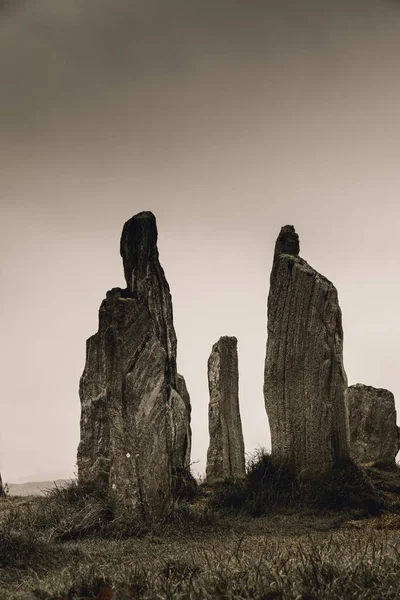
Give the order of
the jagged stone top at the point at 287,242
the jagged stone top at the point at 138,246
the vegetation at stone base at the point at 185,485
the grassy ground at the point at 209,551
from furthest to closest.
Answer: the jagged stone top at the point at 287,242 < the jagged stone top at the point at 138,246 < the vegetation at stone base at the point at 185,485 < the grassy ground at the point at 209,551

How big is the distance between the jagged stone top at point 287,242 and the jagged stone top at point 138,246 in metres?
3.26

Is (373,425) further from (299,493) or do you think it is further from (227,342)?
(299,493)

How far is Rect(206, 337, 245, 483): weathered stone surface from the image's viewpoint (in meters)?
16.2

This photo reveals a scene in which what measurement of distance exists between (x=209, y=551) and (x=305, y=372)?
24.7 ft

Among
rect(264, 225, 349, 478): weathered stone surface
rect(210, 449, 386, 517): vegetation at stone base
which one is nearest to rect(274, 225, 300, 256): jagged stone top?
rect(264, 225, 349, 478): weathered stone surface

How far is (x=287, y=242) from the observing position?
16672mm

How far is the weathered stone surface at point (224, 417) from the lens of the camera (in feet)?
53.3

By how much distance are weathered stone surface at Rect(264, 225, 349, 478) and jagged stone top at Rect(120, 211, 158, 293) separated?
9.89ft

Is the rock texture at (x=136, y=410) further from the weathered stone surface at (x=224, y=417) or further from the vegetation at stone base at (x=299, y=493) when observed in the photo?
the weathered stone surface at (x=224, y=417)

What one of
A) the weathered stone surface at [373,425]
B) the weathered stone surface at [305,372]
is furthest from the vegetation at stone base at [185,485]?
the weathered stone surface at [373,425]

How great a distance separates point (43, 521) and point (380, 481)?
762 centimetres

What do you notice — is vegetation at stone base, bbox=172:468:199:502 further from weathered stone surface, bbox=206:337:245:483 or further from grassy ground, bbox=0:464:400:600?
weathered stone surface, bbox=206:337:245:483

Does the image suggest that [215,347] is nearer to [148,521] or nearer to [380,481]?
[380,481]

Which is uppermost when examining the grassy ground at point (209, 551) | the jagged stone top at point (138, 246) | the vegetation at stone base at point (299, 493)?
the jagged stone top at point (138, 246)
